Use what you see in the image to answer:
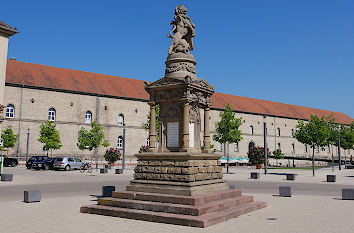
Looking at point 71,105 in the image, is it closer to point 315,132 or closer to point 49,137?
point 49,137

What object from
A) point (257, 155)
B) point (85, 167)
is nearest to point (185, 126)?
point (85, 167)

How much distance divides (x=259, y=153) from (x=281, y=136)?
111 feet

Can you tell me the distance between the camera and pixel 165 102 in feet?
37.8

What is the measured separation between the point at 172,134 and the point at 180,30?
4.08 metres

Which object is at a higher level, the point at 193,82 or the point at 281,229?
the point at 193,82

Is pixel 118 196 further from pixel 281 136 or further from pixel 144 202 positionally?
pixel 281 136

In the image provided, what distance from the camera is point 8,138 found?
1610 inches

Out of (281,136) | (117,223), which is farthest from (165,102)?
(281,136)

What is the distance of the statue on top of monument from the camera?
1209 centimetres

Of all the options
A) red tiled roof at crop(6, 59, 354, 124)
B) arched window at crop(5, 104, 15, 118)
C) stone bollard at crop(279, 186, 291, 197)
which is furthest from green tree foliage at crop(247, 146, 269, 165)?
arched window at crop(5, 104, 15, 118)

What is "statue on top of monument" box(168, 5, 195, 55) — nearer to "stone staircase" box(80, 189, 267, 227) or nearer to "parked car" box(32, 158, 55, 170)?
"stone staircase" box(80, 189, 267, 227)

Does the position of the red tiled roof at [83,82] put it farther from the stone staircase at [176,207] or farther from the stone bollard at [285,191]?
the stone bollard at [285,191]

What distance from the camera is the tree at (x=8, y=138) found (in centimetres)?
4062

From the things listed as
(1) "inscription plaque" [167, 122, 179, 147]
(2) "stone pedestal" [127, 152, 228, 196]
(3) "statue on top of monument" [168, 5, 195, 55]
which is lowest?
(2) "stone pedestal" [127, 152, 228, 196]
